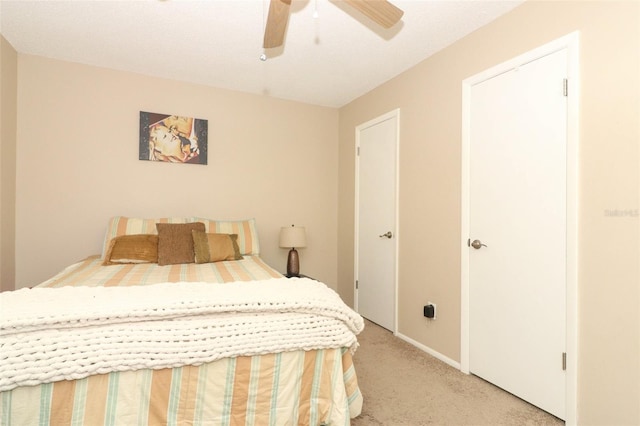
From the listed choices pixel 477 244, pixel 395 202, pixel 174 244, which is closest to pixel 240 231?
pixel 174 244

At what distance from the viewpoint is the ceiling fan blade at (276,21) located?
1.54m

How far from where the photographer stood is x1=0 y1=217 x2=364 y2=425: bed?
120cm

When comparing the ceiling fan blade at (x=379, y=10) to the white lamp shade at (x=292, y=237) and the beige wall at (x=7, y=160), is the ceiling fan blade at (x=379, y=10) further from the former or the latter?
the beige wall at (x=7, y=160)

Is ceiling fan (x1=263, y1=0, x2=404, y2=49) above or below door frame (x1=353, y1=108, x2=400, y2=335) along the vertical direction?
above

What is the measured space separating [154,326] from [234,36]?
2.11 m

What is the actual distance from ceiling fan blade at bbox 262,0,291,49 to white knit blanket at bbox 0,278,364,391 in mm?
1315

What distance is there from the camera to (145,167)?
10.6ft

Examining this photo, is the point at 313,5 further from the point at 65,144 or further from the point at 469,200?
the point at 65,144

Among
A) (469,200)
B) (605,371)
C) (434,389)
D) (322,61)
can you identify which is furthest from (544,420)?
(322,61)

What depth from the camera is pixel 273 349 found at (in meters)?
1.45

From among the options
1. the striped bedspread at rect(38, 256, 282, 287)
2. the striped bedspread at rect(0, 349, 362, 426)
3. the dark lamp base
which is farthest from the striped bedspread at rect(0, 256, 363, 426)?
the dark lamp base

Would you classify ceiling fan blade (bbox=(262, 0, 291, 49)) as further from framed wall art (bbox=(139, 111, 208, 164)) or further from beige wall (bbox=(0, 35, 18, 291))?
beige wall (bbox=(0, 35, 18, 291))

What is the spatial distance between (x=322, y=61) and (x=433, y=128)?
1.11 metres

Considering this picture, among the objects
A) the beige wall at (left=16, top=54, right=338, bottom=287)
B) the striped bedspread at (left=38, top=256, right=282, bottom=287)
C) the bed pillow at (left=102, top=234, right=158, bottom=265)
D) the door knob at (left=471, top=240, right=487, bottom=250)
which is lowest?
the striped bedspread at (left=38, top=256, right=282, bottom=287)
